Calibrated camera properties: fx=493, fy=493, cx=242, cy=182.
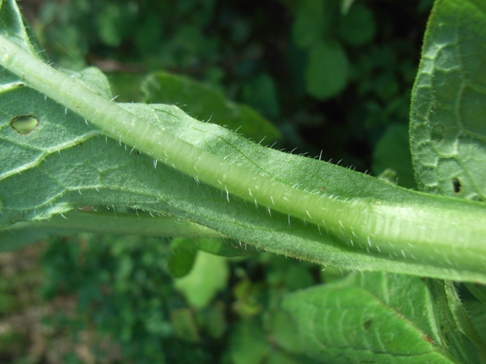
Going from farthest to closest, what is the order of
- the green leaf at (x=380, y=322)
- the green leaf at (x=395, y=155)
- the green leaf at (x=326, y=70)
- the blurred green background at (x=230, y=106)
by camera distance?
the green leaf at (x=326, y=70) → the blurred green background at (x=230, y=106) → the green leaf at (x=395, y=155) → the green leaf at (x=380, y=322)

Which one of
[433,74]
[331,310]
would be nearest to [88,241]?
[331,310]

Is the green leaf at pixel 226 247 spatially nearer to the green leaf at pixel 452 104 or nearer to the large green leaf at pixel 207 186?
the large green leaf at pixel 207 186

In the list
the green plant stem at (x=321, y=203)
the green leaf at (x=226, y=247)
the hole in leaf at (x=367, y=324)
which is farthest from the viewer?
the hole in leaf at (x=367, y=324)

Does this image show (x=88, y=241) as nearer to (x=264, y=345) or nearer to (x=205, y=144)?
(x=264, y=345)

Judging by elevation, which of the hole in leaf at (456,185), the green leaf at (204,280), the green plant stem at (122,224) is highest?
the hole in leaf at (456,185)

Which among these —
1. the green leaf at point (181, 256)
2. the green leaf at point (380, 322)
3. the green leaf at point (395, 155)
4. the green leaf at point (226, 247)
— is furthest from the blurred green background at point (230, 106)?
the green leaf at point (226, 247)

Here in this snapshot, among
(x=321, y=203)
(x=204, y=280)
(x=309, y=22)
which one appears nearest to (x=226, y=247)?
(x=321, y=203)

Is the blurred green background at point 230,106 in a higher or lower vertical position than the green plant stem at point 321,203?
lower

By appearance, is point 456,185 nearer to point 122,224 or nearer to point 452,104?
point 452,104
